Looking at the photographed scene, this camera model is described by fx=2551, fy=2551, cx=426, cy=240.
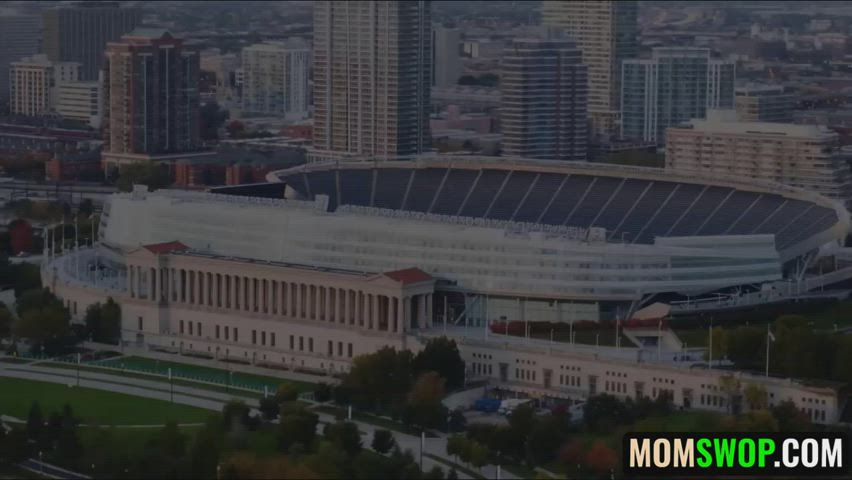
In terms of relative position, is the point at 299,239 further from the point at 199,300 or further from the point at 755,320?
the point at 755,320

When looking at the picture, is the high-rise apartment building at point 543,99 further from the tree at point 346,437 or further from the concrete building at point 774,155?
the tree at point 346,437

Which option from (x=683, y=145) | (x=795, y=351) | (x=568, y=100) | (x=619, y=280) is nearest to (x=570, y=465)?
(x=795, y=351)

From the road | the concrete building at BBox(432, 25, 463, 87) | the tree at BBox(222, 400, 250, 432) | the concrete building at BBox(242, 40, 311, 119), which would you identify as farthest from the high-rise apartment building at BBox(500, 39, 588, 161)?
the concrete building at BBox(432, 25, 463, 87)

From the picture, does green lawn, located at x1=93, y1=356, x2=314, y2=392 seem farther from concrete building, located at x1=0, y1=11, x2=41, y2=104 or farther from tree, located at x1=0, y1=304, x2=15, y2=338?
concrete building, located at x1=0, y1=11, x2=41, y2=104

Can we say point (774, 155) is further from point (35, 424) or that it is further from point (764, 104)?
point (35, 424)

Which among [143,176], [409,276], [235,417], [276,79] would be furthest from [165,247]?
[276,79]

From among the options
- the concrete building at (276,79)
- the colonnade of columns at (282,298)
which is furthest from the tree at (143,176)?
the colonnade of columns at (282,298)
